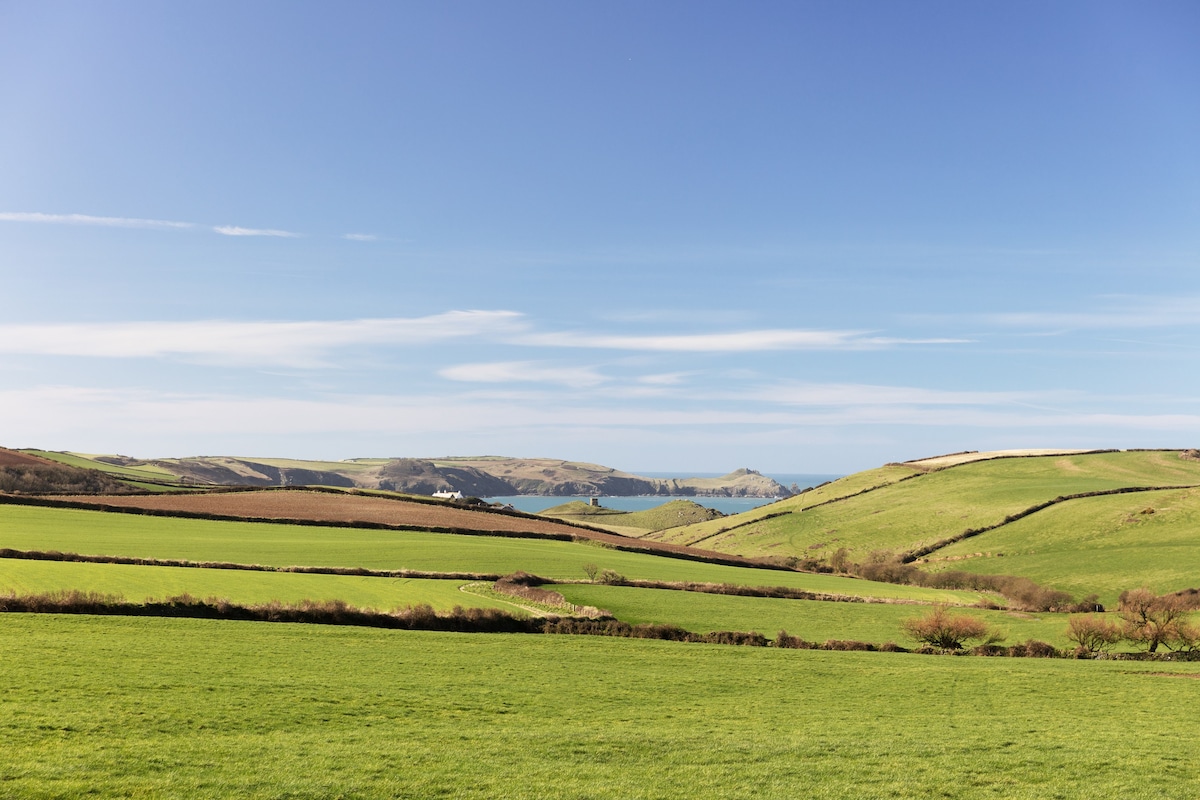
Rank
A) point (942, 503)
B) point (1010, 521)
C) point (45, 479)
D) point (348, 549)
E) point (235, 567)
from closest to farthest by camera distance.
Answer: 1. point (235, 567)
2. point (348, 549)
3. point (45, 479)
4. point (1010, 521)
5. point (942, 503)

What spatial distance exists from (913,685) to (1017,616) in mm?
31774

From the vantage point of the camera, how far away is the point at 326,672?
32531 mm

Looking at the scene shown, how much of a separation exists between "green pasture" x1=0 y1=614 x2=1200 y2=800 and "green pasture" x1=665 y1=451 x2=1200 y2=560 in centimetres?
7492

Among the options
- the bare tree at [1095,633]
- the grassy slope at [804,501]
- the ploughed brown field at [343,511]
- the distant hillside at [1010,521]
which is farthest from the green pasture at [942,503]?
the bare tree at [1095,633]

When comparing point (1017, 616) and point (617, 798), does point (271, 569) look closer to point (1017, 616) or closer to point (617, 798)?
point (617, 798)

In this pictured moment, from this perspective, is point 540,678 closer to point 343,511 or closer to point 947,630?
point 947,630

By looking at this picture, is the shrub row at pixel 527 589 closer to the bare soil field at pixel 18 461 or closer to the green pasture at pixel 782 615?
the green pasture at pixel 782 615

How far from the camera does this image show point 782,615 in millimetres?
56062

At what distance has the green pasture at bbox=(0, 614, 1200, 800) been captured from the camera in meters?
20.8

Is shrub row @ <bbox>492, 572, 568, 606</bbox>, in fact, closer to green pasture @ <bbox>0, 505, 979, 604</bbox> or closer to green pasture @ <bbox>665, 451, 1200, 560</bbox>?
green pasture @ <bbox>0, 505, 979, 604</bbox>

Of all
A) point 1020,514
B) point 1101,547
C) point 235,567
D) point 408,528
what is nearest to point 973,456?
point 1020,514

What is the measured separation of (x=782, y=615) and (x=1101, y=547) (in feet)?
181

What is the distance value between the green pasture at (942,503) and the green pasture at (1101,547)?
700 cm

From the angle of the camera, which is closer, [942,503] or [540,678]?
[540,678]
